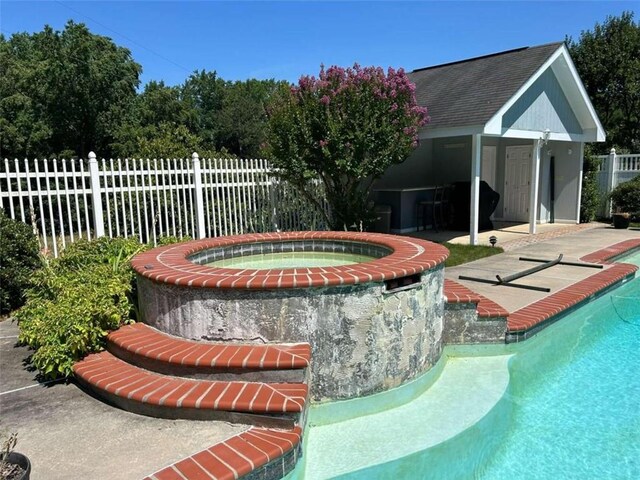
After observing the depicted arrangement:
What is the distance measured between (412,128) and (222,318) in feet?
24.5

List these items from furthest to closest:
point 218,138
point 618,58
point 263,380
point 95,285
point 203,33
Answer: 1. point 218,138
2. point 618,58
3. point 203,33
4. point 95,285
5. point 263,380

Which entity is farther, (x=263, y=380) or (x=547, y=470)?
(x=263, y=380)

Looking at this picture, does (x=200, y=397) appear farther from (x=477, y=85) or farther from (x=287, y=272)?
(x=477, y=85)

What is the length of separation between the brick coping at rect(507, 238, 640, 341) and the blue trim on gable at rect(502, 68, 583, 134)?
4144 millimetres

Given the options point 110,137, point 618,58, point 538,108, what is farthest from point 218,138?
point 538,108

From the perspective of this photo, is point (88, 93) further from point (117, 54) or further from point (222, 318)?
point (222, 318)

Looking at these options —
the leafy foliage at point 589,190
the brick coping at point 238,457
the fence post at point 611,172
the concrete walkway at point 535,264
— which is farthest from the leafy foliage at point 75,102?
the brick coping at point 238,457

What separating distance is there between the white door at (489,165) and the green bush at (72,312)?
1216 centimetres

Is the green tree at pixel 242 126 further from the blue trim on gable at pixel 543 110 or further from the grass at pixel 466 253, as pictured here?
the grass at pixel 466 253

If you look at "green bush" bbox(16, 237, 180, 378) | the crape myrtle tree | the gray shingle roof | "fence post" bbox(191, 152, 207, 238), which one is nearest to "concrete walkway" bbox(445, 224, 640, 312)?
the crape myrtle tree

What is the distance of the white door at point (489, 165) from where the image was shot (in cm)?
1452

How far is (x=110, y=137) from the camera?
2692cm

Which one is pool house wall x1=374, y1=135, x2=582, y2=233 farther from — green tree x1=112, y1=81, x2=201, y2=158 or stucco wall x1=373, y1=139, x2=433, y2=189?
green tree x1=112, y1=81, x2=201, y2=158

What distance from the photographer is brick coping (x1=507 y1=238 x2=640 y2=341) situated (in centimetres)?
514
